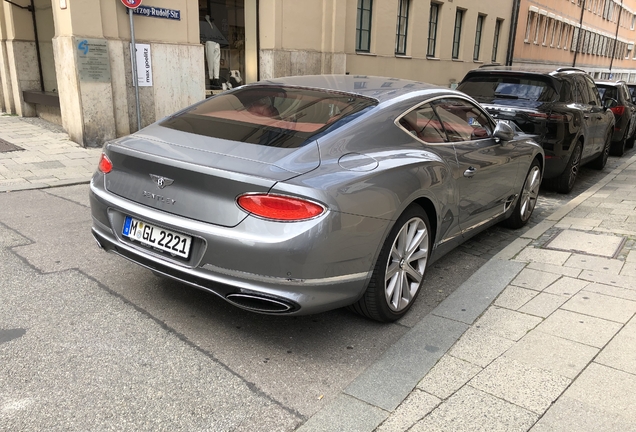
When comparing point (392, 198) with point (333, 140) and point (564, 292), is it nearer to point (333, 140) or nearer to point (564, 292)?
point (333, 140)

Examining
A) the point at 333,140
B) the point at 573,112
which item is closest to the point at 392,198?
the point at 333,140

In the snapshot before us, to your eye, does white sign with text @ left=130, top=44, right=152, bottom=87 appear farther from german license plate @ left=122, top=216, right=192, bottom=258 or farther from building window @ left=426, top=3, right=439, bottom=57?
building window @ left=426, top=3, right=439, bottom=57

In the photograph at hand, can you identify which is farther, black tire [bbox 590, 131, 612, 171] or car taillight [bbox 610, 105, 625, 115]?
car taillight [bbox 610, 105, 625, 115]

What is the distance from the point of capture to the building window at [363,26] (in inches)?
619

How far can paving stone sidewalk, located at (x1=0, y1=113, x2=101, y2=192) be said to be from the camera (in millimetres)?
7367

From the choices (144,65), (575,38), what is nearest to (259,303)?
(144,65)

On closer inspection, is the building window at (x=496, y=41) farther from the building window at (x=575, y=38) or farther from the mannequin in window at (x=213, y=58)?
the building window at (x=575, y=38)

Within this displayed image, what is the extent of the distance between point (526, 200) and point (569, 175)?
→ 2.51 metres

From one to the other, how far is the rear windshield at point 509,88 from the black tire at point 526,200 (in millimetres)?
1836

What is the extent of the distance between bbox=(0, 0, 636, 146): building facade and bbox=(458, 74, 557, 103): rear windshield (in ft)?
20.3

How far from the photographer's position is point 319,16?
14141mm

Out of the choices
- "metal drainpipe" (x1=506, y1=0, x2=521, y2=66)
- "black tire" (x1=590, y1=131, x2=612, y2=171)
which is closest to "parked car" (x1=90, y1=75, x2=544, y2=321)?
"black tire" (x1=590, y1=131, x2=612, y2=171)

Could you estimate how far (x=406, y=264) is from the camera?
11.5 feet

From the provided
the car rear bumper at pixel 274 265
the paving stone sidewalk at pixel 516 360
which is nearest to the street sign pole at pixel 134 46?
the car rear bumper at pixel 274 265
